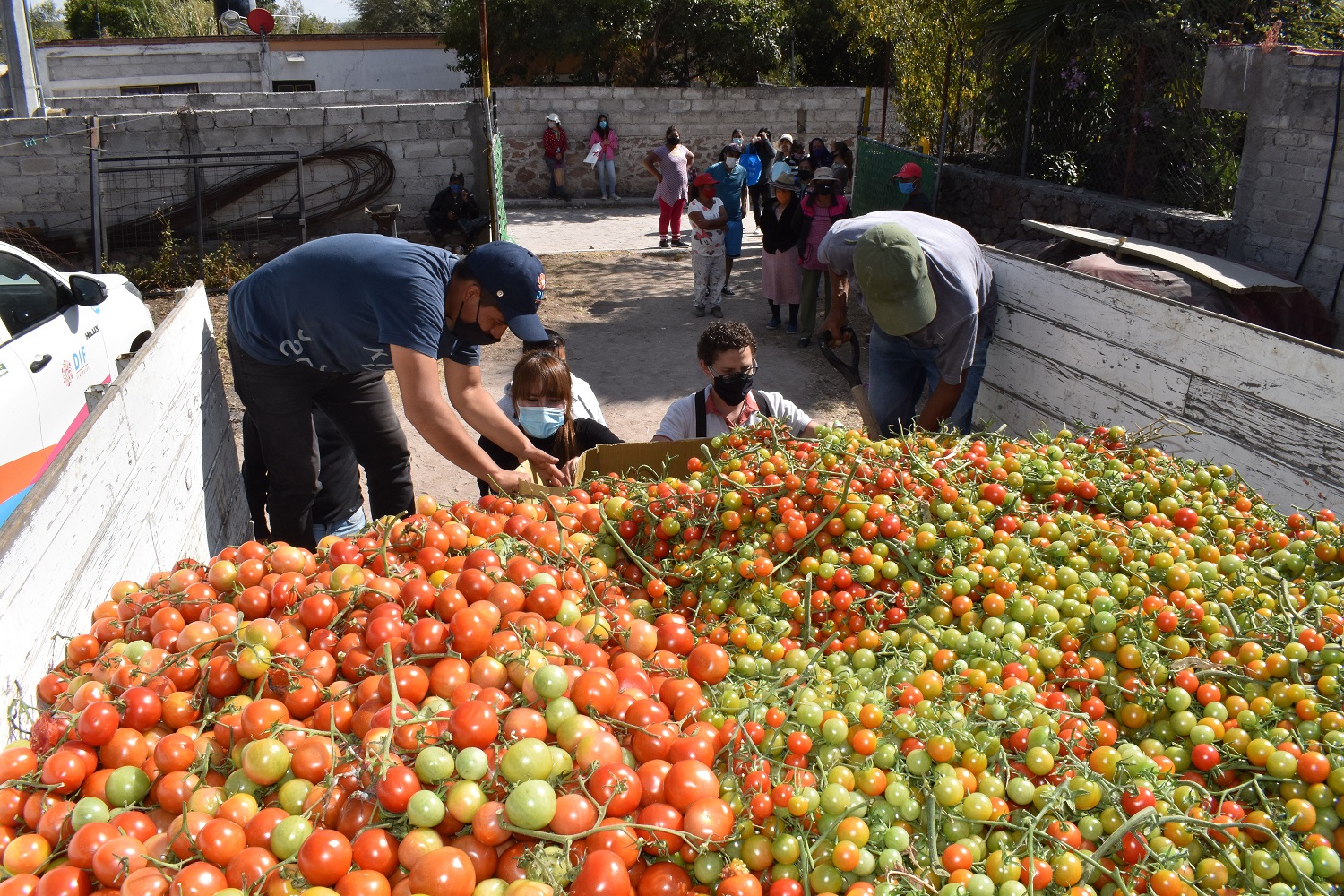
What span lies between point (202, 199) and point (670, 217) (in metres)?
6.25

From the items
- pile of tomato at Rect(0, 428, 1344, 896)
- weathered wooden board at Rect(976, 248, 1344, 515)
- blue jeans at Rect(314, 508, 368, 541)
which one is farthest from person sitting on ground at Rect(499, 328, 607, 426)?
weathered wooden board at Rect(976, 248, 1344, 515)

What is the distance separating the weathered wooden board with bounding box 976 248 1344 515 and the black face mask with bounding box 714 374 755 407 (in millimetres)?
1443

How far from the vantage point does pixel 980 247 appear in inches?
188

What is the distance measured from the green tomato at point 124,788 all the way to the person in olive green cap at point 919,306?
2.58 metres

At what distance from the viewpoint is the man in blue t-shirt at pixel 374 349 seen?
3.32 metres

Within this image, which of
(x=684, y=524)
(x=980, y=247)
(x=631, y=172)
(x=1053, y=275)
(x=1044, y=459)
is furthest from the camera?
(x=631, y=172)

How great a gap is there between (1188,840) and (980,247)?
374cm

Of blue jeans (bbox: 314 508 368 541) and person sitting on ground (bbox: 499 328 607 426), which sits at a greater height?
person sitting on ground (bbox: 499 328 607 426)

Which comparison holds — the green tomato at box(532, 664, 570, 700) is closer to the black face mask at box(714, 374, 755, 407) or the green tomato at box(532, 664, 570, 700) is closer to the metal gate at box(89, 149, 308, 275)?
the black face mask at box(714, 374, 755, 407)

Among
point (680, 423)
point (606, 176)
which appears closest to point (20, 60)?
point (606, 176)

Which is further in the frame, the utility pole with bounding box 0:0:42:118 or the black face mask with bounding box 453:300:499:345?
the utility pole with bounding box 0:0:42:118

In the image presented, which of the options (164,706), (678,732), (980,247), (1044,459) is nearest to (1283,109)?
(980,247)

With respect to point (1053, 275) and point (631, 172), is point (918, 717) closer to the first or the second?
point (1053, 275)

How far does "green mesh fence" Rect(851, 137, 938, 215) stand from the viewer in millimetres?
11180
